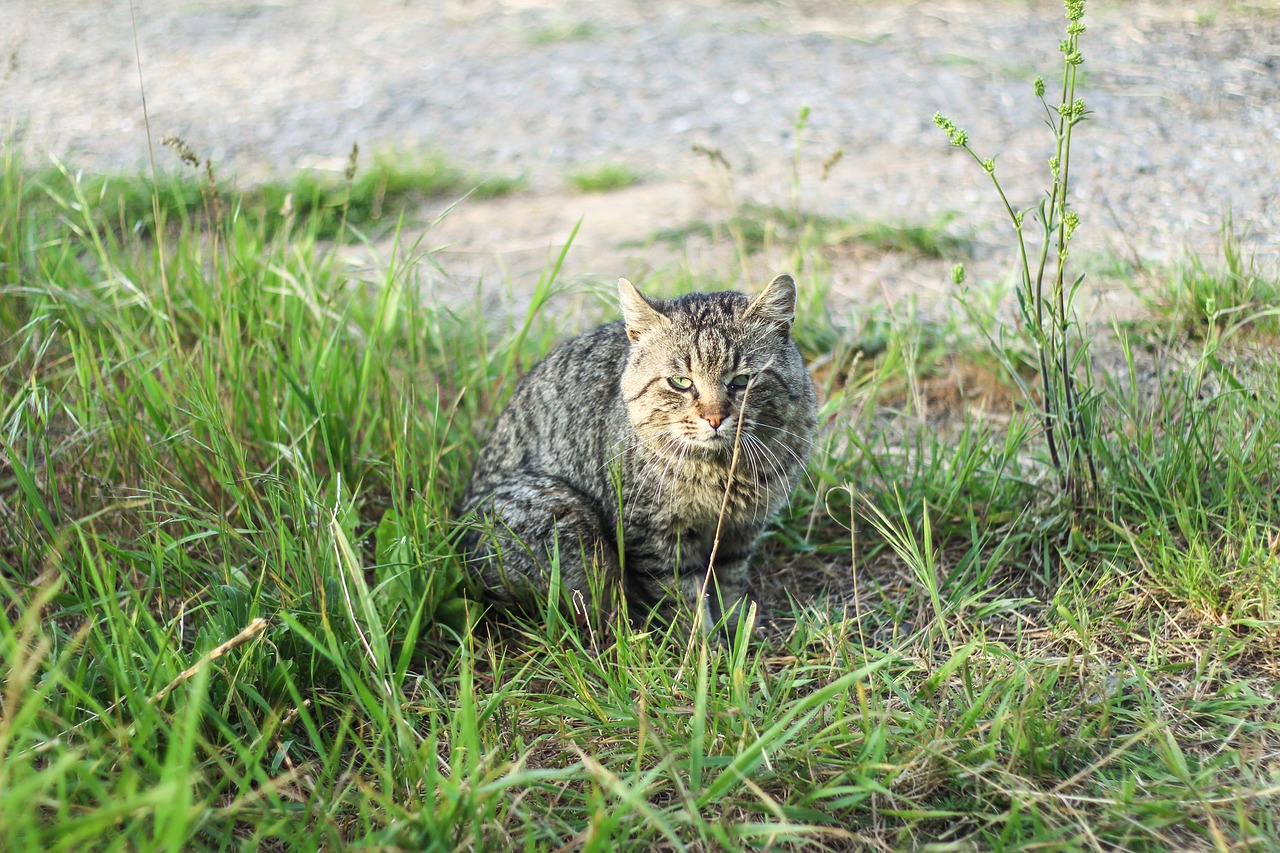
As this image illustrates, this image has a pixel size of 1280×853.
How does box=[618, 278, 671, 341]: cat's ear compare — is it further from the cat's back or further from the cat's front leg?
the cat's front leg

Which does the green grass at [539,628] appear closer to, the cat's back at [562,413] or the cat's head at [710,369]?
the cat's back at [562,413]

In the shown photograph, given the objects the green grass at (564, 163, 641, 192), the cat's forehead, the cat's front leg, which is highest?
the cat's forehead

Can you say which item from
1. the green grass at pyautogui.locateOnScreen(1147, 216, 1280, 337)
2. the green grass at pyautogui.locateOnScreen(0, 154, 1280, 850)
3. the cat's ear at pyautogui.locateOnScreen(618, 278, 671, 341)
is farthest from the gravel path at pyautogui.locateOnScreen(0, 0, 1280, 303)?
the cat's ear at pyautogui.locateOnScreen(618, 278, 671, 341)

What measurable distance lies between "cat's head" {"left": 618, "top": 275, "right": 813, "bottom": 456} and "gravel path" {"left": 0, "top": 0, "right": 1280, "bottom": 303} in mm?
1800

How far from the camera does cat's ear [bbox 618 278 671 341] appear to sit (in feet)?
10.3

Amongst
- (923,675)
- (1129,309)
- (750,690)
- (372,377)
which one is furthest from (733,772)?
(1129,309)

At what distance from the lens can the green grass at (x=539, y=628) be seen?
2.03 meters

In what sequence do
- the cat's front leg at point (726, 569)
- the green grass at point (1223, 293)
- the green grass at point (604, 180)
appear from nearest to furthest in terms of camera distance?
the cat's front leg at point (726, 569) < the green grass at point (1223, 293) < the green grass at point (604, 180)

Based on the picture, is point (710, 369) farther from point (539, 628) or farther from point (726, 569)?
point (539, 628)

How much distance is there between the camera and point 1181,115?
577cm

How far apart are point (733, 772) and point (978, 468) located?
1.80m

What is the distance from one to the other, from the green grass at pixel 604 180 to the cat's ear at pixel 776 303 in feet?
10.7

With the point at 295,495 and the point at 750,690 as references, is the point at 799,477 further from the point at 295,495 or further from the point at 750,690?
the point at 295,495

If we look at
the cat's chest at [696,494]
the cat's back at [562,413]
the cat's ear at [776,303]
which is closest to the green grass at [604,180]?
the cat's back at [562,413]
